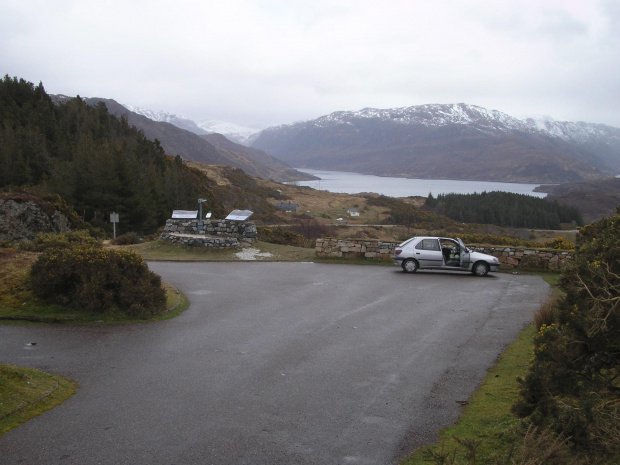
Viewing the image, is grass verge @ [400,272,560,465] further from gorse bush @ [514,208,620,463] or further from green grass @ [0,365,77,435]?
green grass @ [0,365,77,435]

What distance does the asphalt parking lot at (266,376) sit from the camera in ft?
18.2

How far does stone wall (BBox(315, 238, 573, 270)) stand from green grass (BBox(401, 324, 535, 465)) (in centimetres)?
1250

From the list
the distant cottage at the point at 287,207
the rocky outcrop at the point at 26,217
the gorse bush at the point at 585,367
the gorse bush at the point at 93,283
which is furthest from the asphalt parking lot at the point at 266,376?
the distant cottage at the point at 287,207

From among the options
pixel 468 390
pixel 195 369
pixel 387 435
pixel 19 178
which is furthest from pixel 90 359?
pixel 19 178

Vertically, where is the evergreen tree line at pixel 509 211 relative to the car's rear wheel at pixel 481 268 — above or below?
above

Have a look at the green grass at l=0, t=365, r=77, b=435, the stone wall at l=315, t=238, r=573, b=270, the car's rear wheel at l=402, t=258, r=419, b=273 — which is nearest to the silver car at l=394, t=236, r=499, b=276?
the car's rear wheel at l=402, t=258, r=419, b=273

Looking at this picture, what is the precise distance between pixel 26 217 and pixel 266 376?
21205 mm

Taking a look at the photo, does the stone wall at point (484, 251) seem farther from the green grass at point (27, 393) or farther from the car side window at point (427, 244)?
the green grass at point (27, 393)

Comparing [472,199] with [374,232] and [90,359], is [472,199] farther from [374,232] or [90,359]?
[90,359]

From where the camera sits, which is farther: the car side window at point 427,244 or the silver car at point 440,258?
the car side window at point 427,244

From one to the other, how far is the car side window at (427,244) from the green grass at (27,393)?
14485 mm

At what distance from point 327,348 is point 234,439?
3951 millimetres

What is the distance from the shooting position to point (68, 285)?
463 inches

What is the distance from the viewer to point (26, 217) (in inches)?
981
